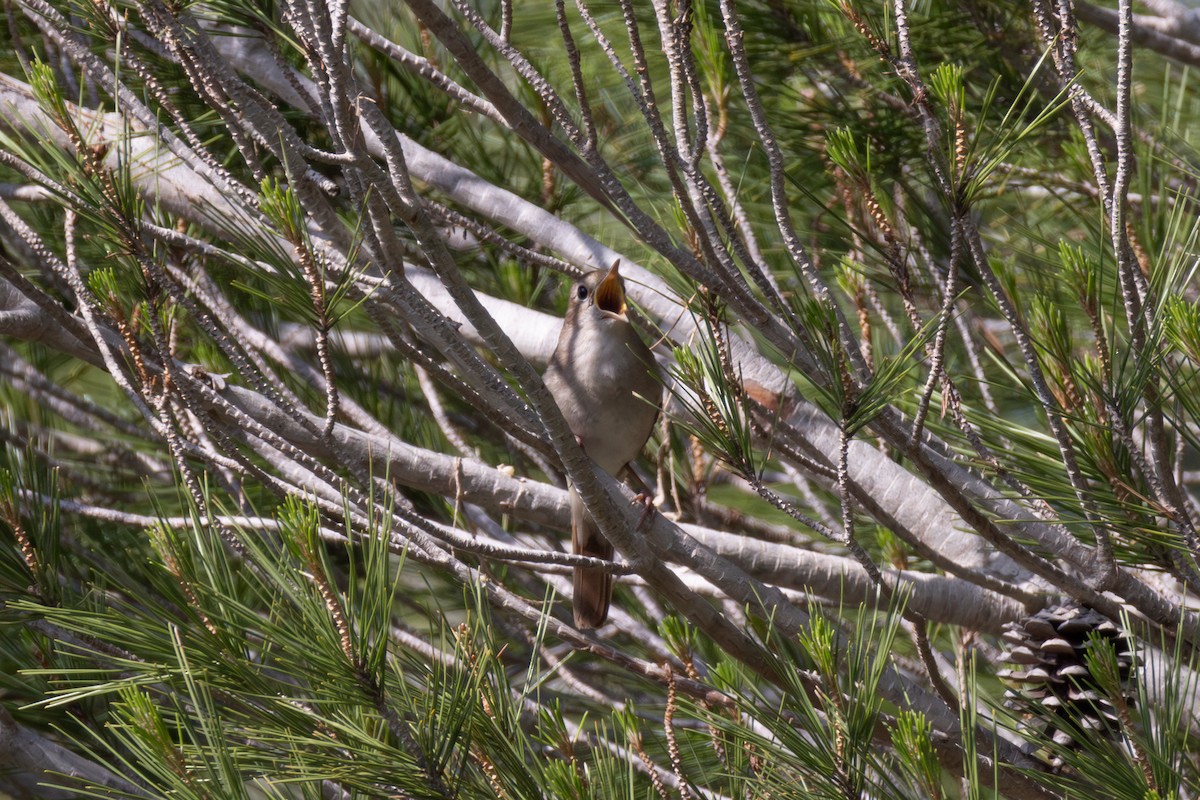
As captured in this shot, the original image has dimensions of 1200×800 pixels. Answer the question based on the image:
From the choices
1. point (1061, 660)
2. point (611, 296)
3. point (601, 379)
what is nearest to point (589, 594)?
point (601, 379)

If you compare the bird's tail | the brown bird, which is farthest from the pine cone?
the brown bird

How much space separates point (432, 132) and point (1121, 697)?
2.48 metres

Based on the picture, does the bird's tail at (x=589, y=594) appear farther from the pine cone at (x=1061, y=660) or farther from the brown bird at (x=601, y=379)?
the pine cone at (x=1061, y=660)

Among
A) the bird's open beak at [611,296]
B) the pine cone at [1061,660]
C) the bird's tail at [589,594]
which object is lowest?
the bird's tail at [589,594]

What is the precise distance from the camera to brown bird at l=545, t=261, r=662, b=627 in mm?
3098

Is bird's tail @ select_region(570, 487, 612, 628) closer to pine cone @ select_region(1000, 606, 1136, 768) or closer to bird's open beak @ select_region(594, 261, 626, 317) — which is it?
bird's open beak @ select_region(594, 261, 626, 317)

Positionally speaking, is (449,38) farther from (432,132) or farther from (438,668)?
(432,132)

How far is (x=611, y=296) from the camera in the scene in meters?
3.08

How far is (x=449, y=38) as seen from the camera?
1.55 metres

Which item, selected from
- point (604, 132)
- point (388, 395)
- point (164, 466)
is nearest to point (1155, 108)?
point (604, 132)

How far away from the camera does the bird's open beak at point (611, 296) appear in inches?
115

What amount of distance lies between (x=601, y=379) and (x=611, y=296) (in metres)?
0.23

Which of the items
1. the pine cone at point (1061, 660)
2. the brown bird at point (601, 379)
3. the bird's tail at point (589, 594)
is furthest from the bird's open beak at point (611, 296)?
the pine cone at point (1061, 660)

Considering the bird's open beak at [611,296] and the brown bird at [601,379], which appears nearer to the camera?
the bird's open beak at [611,296]
